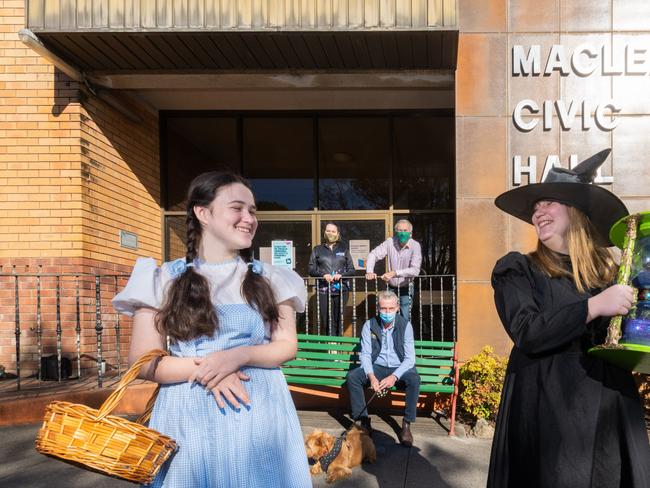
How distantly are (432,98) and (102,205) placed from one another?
194 inches

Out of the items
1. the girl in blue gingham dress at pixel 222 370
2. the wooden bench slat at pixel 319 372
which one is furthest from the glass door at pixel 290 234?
the girl in blue gingham dress at pixel 222 370

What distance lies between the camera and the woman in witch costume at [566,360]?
5.66ft

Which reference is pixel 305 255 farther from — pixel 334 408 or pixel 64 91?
pixel 64 91

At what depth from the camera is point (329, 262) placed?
6848 mm

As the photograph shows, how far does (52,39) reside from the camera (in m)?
5.90

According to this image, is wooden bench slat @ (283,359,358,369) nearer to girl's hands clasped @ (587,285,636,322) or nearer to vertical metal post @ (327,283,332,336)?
vertical metal post @ (327,283,332,336)

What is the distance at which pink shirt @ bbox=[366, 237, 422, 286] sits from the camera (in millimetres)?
6375

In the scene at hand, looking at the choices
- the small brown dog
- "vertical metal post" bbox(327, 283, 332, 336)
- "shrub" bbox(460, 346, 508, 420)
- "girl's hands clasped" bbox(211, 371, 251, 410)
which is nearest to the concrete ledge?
the small brown dog

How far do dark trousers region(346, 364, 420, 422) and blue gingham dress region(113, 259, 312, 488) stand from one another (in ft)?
10.7

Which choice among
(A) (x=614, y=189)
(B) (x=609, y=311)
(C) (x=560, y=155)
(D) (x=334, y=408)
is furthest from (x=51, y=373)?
(A) (x=614, y=189)

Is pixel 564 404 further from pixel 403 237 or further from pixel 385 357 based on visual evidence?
pixel 403 237

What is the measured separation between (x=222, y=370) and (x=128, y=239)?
6420 mm

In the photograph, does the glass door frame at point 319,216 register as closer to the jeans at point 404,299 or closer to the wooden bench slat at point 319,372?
the jeans at point 404,299

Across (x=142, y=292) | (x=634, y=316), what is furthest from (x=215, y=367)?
(x=634, y=316)
